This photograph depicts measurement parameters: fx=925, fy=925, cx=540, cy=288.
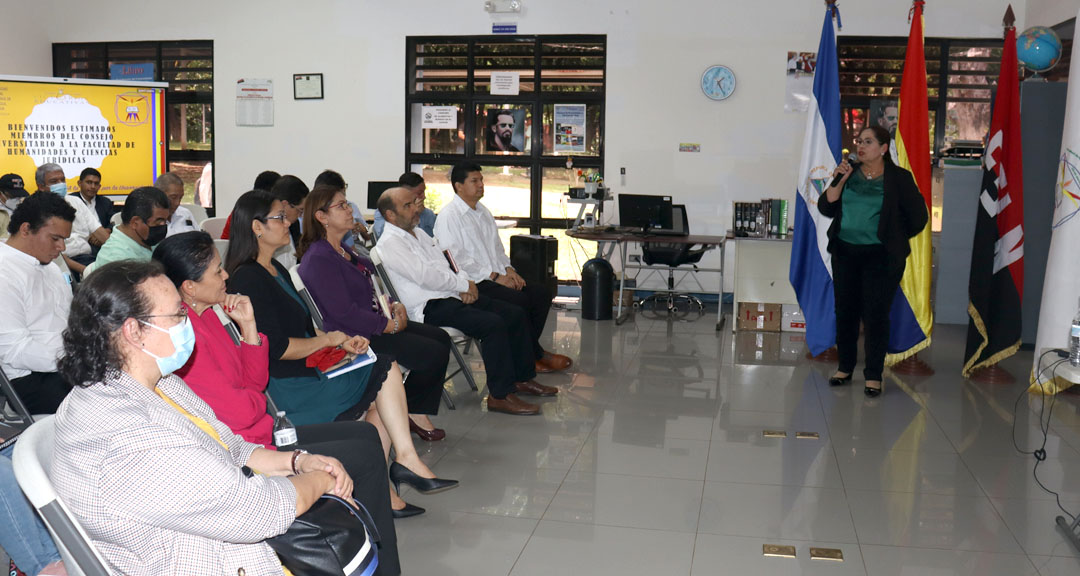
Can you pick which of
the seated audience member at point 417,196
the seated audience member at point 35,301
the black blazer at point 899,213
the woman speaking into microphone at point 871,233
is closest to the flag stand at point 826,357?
the woman speaking into microphone at point 871,233

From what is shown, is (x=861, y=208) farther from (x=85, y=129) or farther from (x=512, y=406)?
(x=85, y=129)

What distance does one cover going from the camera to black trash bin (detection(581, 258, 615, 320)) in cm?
793

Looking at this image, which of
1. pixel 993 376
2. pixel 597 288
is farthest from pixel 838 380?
pixel 597 288

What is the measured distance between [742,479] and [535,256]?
4.41m

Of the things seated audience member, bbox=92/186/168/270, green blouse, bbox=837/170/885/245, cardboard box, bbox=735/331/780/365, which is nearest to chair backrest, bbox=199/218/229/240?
seated audience member, bbox=92/186/168/270

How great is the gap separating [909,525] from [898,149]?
3.45 m

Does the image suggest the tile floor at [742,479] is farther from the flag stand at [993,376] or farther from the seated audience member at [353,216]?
the seated audience member at [353,216]

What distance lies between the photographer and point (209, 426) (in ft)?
7.09

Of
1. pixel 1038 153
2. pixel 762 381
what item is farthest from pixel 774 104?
pixel 762 381

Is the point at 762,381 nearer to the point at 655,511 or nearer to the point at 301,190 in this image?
the point at 655,511

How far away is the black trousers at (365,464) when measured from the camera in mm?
2641

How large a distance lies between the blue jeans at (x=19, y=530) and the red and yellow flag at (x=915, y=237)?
523 centimetres

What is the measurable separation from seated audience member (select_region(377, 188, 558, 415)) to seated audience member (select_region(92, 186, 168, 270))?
3.66 ft

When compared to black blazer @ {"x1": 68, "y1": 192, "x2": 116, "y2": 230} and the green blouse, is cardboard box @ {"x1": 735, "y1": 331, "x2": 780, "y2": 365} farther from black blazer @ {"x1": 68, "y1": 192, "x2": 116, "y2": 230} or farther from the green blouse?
black blazer @ {"x1": 68, "y1": 192, "x2": 116, "y2": 230}
